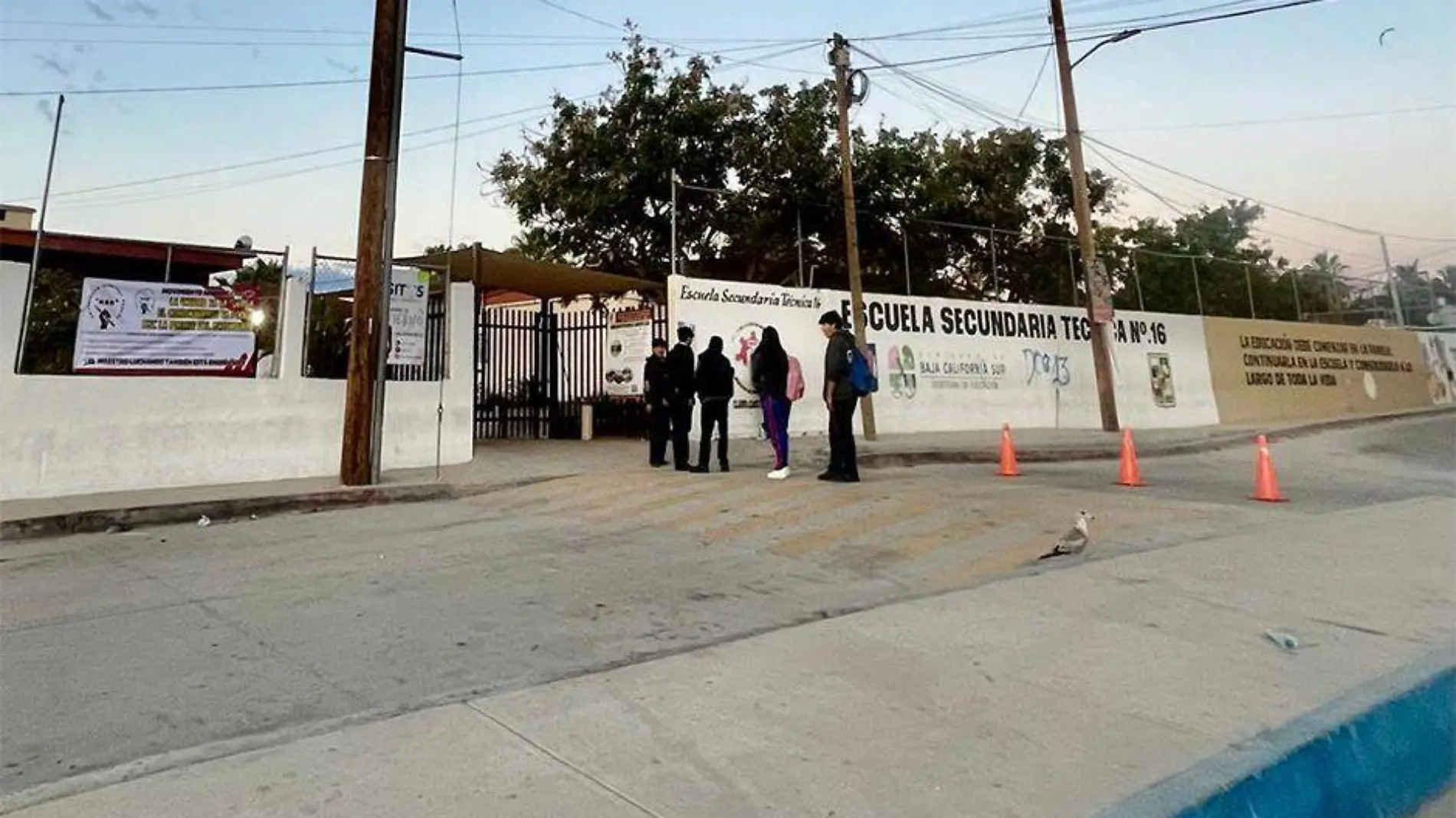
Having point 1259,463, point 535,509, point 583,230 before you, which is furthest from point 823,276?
point 535,509

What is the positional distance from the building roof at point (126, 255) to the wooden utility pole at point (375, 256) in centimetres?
173

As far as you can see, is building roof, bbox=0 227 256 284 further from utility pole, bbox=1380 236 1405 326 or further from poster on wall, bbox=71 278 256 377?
utility pole, bbox=1380 236 1405 326

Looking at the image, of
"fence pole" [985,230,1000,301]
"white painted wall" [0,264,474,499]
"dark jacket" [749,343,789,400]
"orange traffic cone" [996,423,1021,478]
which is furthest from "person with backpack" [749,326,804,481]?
"fence pole" [985,230,1000,301]

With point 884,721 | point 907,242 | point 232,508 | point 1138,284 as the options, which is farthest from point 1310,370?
point 232,508

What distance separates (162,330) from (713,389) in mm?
6111

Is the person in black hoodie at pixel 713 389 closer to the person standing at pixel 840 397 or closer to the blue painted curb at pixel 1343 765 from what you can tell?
the person standing at pixel 840 397

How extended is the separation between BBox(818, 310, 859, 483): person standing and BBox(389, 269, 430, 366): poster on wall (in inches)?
207

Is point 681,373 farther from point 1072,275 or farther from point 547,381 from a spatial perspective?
point 1072,275

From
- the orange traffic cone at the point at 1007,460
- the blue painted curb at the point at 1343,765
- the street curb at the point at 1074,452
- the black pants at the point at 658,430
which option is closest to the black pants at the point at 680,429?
the black pants at the point at 658,430

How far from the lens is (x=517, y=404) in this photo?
49.1 feet

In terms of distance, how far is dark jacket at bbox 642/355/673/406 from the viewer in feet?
33.9

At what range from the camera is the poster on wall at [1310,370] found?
2347 cm

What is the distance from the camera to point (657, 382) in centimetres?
1038

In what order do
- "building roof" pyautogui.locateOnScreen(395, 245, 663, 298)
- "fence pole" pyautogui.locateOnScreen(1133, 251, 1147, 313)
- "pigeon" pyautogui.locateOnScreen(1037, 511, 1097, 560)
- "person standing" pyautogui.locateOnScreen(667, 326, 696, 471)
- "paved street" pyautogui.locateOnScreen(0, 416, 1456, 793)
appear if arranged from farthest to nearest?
"fence pole" pyautogui.locateOnScreen(1133, 251, 1147, 313), "building roof" pyautogui.locateOnScreen(395, 245, 663, 298), "person standing" pyautogui.locateOnScreen(667, 326, 696, 471), "pigeon" pyautogui.locateOnScreen(1037, 511, 1097, 560), "paved street" pyautogui.locateOnScreen(0, 416, 1456, 793)
